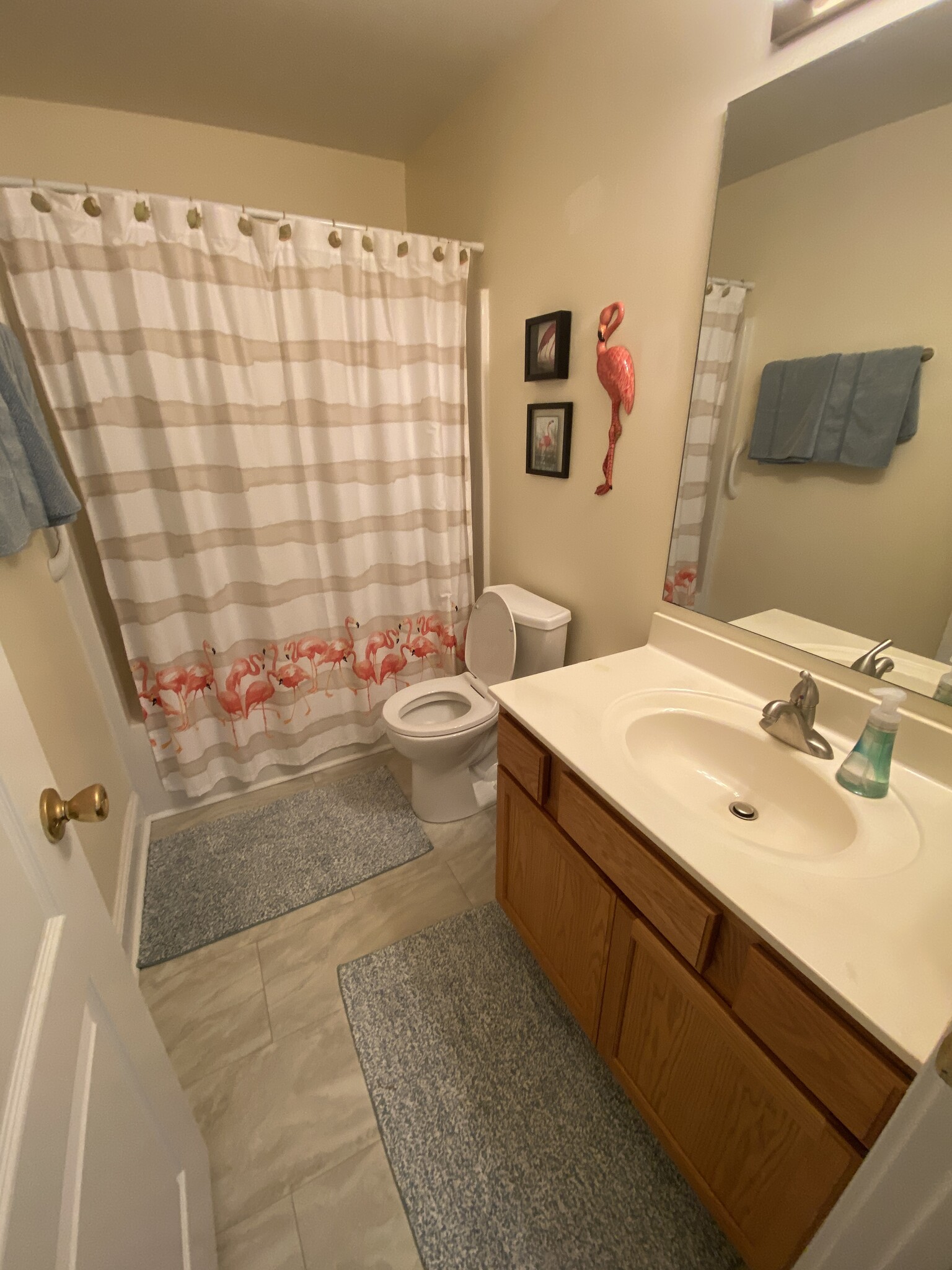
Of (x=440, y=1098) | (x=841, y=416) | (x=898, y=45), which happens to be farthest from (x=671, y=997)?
(x=898, y=45)

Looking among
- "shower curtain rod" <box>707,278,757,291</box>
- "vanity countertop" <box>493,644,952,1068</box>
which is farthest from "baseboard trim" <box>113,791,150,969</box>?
"shower curtain rod" <box>707,278,757,291</box>

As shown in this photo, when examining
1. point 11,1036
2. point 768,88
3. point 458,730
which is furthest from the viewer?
point 458,730

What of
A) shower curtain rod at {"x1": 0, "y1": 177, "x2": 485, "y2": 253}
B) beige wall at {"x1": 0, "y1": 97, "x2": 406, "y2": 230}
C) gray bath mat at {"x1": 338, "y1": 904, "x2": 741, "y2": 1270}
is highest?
beige wall at {"x1": 0, "y1": 97, "x2": 406, "y2": 230}

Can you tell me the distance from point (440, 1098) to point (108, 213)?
7.56 ft

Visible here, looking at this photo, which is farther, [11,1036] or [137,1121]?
[137,1121]

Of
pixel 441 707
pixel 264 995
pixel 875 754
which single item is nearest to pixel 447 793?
pixel 441 707

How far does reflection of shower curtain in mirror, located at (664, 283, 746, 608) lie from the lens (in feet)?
3.65

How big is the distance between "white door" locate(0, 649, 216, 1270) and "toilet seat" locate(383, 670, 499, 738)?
106 cm

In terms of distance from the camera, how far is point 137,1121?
694 mm

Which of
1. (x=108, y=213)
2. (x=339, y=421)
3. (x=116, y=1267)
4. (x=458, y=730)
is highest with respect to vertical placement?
(x=108, y=213)

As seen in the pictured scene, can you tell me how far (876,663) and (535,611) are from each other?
0.95 meters

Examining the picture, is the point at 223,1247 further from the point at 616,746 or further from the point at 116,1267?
the point at 616,746

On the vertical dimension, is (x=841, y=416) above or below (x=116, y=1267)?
above

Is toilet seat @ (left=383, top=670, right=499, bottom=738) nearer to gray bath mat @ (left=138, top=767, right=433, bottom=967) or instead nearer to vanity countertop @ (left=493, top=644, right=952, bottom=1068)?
gray bath mat @ (left=138, top=767, right=433, bottom=967)
